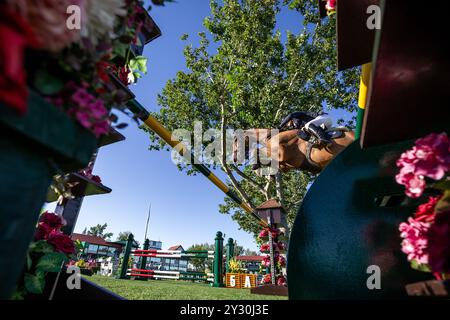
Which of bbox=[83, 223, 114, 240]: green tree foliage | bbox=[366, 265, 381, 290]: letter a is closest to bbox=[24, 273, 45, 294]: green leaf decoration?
bbox=[366, 265, 381, 290]: letter a

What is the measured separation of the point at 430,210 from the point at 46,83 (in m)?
1.22

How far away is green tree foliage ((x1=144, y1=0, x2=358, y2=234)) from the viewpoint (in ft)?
43.7

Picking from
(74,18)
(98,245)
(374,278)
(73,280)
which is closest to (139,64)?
(74,18)

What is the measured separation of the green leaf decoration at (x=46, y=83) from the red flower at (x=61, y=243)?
1.32m

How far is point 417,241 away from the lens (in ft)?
2.87

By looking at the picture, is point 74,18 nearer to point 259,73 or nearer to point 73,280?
point 73,280

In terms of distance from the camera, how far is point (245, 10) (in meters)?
14.1

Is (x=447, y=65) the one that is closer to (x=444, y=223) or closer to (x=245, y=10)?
(x=444, y=223)

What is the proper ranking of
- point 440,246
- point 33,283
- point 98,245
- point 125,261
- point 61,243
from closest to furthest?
point 440,246 < point 33,283 < point 61,243 < point 125,261 < point 98,245

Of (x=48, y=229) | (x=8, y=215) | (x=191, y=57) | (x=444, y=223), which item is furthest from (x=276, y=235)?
(x=191, y=57)

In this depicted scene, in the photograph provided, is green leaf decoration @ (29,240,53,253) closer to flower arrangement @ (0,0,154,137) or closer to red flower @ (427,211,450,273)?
flower arrangement @ (0,0,154,137)

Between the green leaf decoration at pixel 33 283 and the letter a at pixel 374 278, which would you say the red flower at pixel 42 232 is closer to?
the green leaf decoration at pixel 33 283

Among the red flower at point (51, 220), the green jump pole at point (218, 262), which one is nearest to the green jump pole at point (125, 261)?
the green jump pole at point (218, 262)

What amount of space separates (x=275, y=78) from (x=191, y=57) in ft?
16.9
